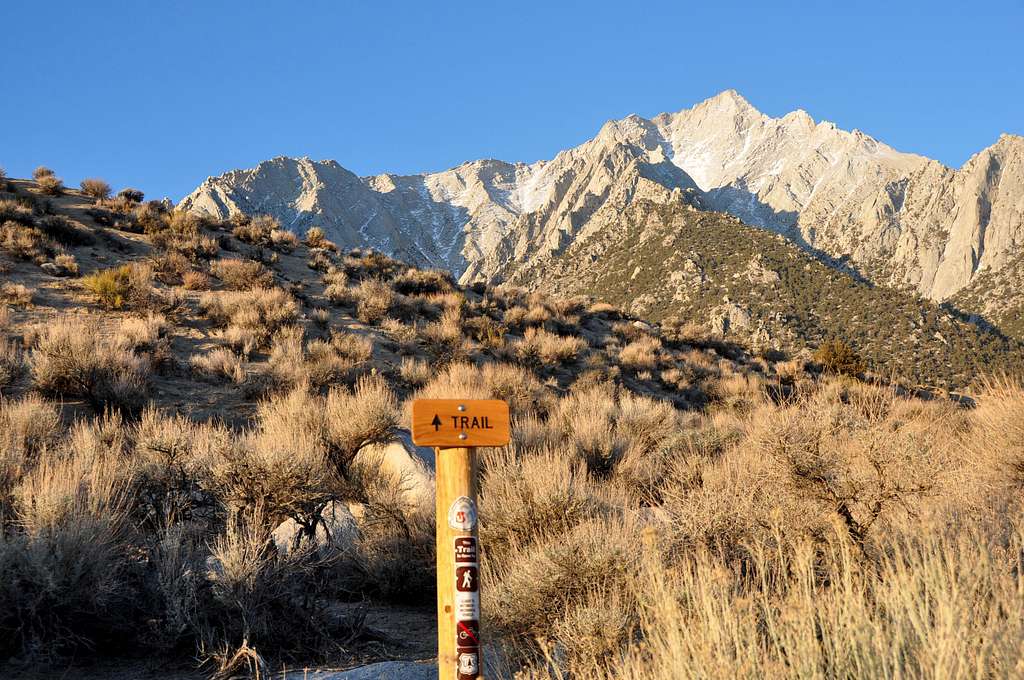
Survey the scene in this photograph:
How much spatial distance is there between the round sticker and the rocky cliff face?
271 ft

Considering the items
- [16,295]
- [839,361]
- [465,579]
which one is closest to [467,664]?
[465,579]

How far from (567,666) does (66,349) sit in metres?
10.2

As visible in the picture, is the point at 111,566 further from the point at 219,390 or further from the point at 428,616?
the point at 219,390

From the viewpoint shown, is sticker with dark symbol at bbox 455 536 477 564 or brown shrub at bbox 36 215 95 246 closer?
sticker with dark symbol at bbox 455 536 477 564

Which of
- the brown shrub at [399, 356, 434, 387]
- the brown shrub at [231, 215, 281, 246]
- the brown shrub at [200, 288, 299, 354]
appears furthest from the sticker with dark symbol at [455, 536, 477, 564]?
the brown shrub at [231, 215, 281, 246]

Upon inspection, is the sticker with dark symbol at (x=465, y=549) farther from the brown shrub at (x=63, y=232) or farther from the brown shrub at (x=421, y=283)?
the brown shrub at (x=421, y=283)

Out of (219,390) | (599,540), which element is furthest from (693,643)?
(219,390)

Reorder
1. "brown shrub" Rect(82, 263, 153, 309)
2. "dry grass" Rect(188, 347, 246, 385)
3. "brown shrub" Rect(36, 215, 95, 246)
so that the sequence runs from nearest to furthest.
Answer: "dry grass" Rect(188, 347, 246, 385), "brown shrub" Rect(82, 263, 153, 309), "brown shrub" Rect(36, 215, 95, 246)

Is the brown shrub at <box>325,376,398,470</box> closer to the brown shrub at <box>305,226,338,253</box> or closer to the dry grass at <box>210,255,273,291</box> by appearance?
the dry grass at <box>210,255,273,291</box>

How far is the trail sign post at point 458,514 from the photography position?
309cm

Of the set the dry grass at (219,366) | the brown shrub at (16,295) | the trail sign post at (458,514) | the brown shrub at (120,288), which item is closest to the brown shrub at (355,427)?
the dry grass at (219,366)

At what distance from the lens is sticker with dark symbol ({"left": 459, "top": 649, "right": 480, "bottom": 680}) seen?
10.1 ft

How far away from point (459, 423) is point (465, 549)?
1.94ft

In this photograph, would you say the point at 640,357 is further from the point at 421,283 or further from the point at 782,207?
the point at 782,207
